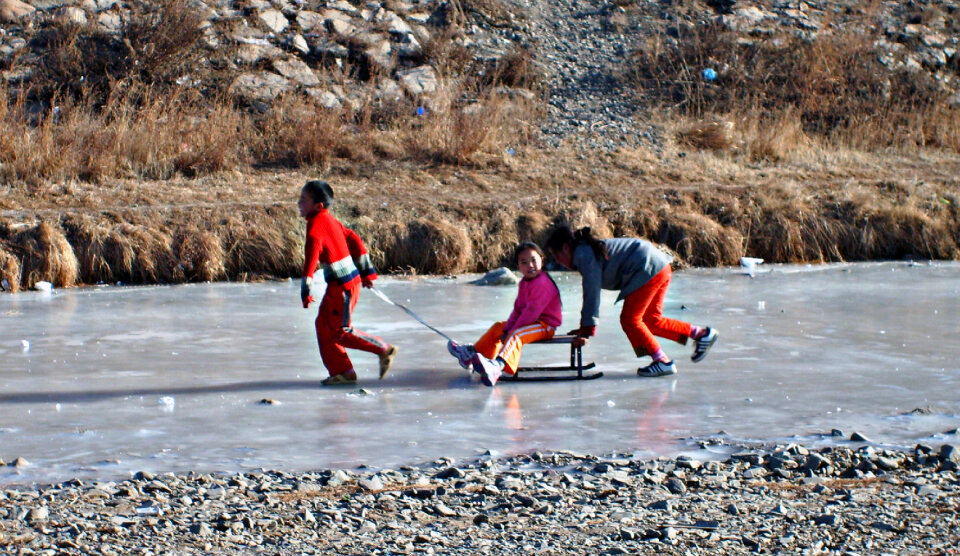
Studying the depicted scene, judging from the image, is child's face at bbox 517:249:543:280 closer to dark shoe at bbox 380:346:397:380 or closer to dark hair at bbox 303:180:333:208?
dark shoe at bbox 380:346:397:380

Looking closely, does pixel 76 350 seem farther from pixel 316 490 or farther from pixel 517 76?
pixel 517 76

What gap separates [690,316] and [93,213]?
7114mm

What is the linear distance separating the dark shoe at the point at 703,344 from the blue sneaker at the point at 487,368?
4.81 feet

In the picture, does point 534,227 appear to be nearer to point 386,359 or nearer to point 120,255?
point 120,255

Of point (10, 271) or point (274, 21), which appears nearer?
point (10, 271)

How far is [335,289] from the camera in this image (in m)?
8.21

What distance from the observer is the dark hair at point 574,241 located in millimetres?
8148

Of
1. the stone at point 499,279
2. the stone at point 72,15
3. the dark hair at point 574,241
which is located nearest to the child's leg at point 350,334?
the dark hair at point 574,241

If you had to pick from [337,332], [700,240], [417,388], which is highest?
[700,240]

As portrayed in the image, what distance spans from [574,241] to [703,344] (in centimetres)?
125

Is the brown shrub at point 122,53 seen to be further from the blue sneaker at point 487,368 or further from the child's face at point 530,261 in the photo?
the blue sneaker at point 487,368

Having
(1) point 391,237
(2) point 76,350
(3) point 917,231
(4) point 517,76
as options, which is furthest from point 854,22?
(2) point 76,350

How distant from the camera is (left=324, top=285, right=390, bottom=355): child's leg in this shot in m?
8.17

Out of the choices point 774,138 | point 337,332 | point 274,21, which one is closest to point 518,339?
point 337,332
